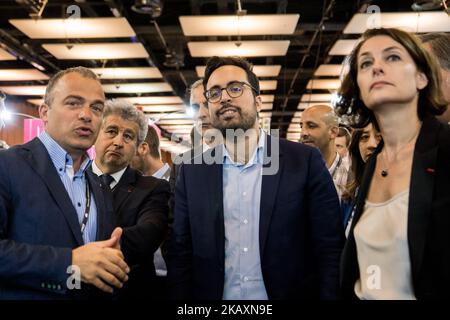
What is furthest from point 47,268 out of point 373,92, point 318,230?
point 373,92

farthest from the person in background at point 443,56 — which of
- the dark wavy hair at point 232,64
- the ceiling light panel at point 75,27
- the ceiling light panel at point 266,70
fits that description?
the ceiling light panel at point 266,70

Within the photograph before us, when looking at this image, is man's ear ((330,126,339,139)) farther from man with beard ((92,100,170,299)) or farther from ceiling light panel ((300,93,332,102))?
ceiling light panel ((300,93,332,102))

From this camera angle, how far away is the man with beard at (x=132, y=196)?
199 cm

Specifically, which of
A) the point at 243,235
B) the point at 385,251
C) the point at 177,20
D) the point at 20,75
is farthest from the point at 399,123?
the point at 20,75

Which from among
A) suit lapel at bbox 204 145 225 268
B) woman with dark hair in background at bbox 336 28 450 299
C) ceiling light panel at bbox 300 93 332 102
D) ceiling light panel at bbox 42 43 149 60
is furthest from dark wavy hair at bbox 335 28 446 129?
ceiling light panel at bbox 300 93 332 102

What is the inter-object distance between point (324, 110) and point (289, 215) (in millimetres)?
2162

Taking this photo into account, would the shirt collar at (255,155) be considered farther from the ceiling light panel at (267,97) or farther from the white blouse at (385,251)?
the ceiling light panel at (267,97)

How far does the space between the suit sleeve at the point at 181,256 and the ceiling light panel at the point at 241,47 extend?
453cm

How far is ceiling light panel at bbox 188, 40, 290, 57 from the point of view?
6.30 metres

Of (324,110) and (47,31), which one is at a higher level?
(47,31)

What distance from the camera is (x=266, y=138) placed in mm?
2111

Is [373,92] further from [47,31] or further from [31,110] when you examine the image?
[31,110]

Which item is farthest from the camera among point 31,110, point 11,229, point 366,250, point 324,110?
point 31,110

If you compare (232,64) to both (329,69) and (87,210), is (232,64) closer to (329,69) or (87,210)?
(87,210)
